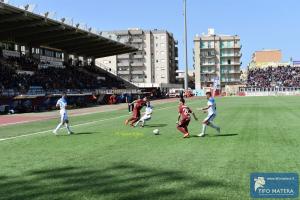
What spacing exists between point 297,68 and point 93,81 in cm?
7029

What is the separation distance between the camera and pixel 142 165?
11516 mm

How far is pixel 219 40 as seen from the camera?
150 metres

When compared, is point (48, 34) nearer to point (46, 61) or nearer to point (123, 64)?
point (46, 61)

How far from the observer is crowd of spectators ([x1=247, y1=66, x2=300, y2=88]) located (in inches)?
4732

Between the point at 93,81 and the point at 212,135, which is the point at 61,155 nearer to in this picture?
the point at 212,135

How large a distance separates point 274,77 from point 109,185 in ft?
400

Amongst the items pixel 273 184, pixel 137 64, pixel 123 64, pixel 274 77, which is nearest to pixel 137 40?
pixel 137 64

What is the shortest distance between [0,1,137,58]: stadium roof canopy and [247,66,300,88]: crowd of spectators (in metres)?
48.4

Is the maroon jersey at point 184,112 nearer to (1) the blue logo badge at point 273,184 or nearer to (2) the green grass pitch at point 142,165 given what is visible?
(2) the green grass pitch at point 142,165

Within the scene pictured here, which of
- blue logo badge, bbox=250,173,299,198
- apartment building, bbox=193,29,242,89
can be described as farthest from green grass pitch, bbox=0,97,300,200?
apartment building, bbox=193,29,242,89

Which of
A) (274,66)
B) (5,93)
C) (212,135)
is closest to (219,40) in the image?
(274,66)

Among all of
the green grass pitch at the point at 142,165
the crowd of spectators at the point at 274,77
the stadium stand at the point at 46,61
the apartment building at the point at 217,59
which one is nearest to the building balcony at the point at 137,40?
the apartment building at the point at 217,59

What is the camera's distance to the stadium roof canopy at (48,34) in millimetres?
50706

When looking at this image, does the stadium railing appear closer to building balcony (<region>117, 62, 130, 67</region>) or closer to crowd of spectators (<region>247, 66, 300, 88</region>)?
crowd of spectators (<region>247, 66, 300, 88</region>)
